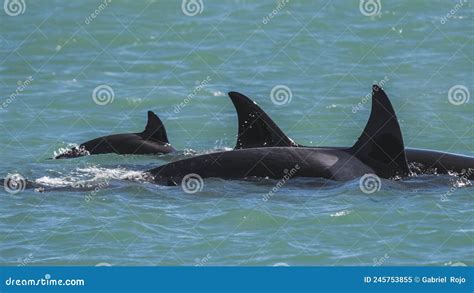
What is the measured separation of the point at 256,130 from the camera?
17.3m

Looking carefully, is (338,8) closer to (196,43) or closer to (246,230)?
(196,43)

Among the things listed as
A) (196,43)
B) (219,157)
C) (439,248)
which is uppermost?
(196,43)

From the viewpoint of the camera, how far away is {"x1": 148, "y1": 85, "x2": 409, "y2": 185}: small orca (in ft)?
53.6

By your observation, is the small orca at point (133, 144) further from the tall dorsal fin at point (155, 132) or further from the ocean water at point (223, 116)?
the ocean water at point (223, 116)

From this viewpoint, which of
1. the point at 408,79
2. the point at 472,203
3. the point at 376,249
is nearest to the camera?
the point at 376,249

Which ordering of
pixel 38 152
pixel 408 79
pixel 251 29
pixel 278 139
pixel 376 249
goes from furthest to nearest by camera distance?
pixel 251 29, pixel 408 79, pixel 38 152, pixel 278 139, pixel 376 249

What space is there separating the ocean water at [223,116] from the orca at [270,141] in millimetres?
414

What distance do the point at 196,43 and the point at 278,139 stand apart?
11599mm

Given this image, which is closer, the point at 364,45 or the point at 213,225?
the point at 213,225

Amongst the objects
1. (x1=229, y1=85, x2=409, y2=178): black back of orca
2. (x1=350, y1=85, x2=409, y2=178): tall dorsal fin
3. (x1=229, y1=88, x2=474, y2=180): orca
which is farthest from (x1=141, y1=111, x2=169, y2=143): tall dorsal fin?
(x1=350, y1=85, x2=409, y2=178): tall dorsal fin

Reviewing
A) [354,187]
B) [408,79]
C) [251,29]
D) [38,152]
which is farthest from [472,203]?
[251,29]

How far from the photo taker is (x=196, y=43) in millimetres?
28562

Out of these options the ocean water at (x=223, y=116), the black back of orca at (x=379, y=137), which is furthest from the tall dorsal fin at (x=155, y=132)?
the black back of orca at (x=379, y=137)

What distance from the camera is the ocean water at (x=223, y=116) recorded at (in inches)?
568
